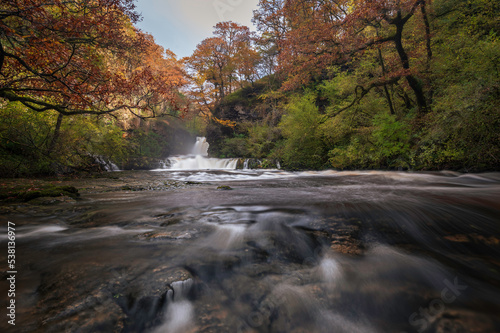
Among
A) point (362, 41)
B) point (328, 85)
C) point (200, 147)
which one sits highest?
point (328, 85)

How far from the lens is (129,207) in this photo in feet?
11.9

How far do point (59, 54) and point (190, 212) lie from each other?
425cm

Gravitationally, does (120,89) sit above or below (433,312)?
above

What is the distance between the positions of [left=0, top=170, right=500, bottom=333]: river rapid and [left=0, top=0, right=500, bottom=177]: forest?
11.0ft

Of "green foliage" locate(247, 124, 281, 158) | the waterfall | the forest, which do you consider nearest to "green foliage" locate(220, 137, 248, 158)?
"green foliage" locate(247, 124, 281, 158)

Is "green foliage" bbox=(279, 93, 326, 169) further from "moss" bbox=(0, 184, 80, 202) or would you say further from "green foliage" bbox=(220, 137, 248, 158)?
"moss" bbox=(0, 184, 80, 202)

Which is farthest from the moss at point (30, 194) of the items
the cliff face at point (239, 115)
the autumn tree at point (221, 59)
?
the autumn tree at point (221, 59)

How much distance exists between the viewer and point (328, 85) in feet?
45.0

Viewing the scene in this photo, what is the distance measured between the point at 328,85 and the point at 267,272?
1453 cm

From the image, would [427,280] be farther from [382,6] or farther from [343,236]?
[382,6]

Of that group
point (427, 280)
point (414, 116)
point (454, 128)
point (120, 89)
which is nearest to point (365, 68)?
point (414, 116)

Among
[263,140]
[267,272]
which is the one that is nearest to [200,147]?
[263,140]

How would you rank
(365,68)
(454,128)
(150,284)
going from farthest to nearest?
(365,68) → (454,128) → (150,284)

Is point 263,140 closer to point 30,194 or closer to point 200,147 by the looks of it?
point 30,194
